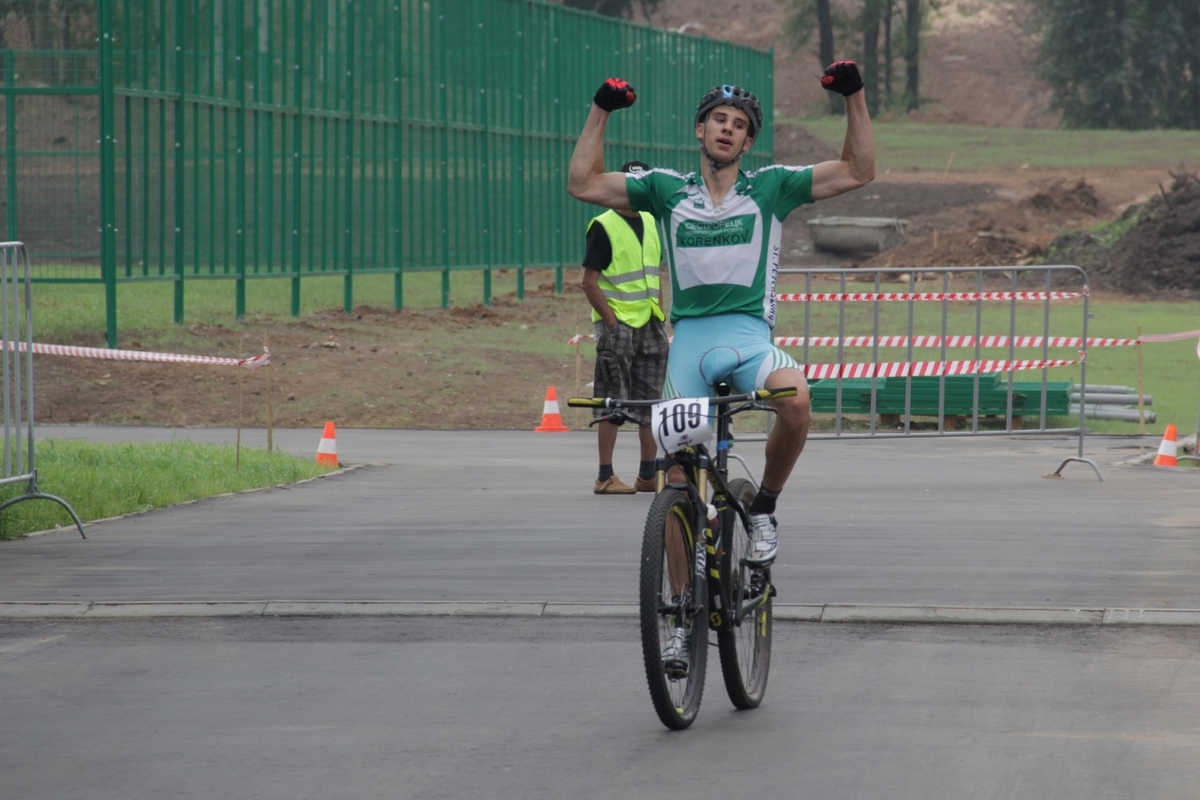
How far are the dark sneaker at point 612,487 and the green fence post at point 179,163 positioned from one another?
42.2 feet

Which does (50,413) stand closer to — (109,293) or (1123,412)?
(109,293)

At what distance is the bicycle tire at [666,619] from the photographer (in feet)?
18.2

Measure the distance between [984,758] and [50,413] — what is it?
49.2 ft

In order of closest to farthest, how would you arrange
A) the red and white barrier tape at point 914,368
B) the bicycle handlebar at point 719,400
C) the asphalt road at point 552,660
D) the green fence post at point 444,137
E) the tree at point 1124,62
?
1. the asphalt road at point 552,660
2. the bicycle handlebar at point 719,400
3. the red and white barrier tape at point 914,368
4. the green fence post at point 444,137
5. the tree at point 1124,62

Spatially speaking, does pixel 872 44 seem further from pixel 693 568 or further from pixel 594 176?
pixel 693 568

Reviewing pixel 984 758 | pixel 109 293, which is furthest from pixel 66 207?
pixel 984 758

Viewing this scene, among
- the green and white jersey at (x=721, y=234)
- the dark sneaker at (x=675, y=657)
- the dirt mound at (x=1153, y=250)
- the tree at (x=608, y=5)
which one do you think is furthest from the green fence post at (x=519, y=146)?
the tree at (x=608, y=5)

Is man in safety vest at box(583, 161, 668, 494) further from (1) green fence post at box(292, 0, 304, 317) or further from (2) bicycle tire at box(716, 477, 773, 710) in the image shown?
(1) green fence post at box(292, 0, 304, 317)

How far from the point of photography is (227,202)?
83.5 ft

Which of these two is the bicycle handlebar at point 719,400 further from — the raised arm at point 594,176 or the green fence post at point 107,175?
the green fence post at point 107,175

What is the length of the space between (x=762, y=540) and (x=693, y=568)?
0.49 meters

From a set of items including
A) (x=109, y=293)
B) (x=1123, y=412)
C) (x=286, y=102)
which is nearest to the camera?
(x=1123, y=412)

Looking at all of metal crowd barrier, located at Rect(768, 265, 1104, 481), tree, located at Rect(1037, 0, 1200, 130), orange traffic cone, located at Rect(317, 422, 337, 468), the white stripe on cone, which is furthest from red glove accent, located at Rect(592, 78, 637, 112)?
tree, located at Rect(1037, 0, 1200, 130)

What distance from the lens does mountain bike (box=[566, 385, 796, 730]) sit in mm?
5609
